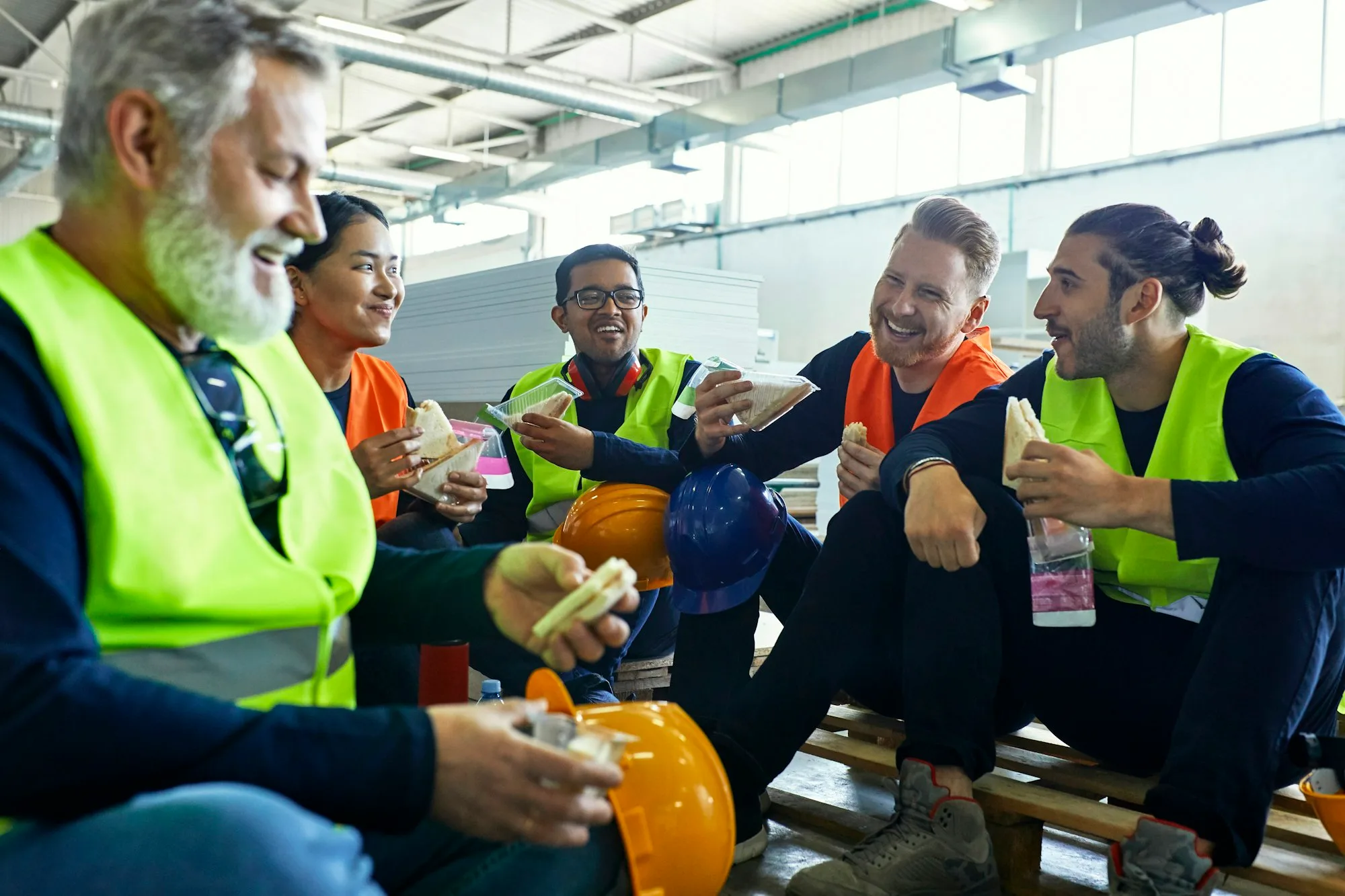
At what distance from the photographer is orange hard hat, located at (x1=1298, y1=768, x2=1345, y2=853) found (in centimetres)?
206

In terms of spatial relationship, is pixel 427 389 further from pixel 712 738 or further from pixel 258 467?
pixel 258 467

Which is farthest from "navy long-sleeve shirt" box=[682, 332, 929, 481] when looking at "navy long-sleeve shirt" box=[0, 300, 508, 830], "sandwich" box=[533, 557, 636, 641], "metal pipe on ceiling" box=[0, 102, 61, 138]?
"metal pipe on ceiling" box=[0, 102, 61, 138]

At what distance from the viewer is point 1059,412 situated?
110 inches

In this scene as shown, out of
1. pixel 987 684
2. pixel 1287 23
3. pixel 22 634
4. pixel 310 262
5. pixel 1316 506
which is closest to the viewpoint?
pixel 22 634

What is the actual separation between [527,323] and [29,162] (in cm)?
1140

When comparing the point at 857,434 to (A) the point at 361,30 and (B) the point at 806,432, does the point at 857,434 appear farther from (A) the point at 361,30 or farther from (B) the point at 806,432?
(A) the point at 361,30

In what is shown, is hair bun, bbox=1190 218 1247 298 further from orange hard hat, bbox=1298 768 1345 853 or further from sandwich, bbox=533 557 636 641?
sandwich, bbox=533 557 636 641

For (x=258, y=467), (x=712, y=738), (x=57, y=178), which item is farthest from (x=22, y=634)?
(x=712, y=738)

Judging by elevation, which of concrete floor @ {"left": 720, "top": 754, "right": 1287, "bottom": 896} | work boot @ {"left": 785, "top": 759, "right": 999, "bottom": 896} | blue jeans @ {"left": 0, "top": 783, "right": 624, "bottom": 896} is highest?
blue jeans @ {"left": 0, "top": 783, "right": 624, "bottom": 896}

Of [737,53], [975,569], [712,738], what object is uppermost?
[737,53]

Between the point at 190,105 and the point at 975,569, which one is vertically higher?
the point at 190,105

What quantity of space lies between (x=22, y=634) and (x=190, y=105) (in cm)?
65

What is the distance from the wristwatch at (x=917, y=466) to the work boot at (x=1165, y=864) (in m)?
0.84

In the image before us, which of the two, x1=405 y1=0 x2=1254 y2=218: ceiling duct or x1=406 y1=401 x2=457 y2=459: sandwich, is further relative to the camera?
x1=405 y1=0 x2=1254 y2=218: ceiling duct
